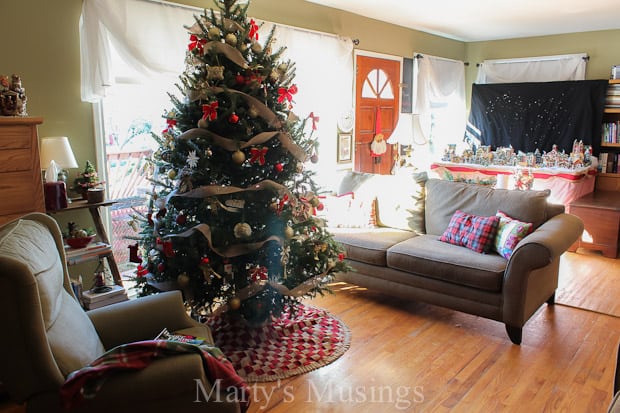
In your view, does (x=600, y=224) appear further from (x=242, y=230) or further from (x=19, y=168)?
(x=19, y=168)

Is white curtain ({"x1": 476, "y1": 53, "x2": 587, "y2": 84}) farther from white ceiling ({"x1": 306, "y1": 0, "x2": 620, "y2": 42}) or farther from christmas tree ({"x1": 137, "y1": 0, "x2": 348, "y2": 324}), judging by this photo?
christmas tree ({"x1": 137, "y1": 0, "x2": 348, "y2": 324})

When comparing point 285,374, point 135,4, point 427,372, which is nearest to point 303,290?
point 285,374

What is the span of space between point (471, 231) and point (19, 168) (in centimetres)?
278

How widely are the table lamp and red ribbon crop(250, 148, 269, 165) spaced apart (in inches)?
45.1

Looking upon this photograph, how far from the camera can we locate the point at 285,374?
2623 mm

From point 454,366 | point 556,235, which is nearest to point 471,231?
point 556,235

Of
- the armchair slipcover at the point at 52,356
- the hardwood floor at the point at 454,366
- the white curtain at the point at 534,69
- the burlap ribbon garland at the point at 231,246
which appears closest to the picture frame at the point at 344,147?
the hardwood floor at the point at 454,366

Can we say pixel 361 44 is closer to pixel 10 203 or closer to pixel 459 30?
pixel 459 30

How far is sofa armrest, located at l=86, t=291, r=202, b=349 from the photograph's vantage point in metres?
2.04

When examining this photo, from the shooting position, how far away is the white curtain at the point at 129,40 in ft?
10.1

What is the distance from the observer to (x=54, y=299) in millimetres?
1723

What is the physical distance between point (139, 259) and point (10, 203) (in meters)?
0.70

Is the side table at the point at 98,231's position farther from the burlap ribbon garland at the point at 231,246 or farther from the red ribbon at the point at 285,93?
the red ribbon at the point at 285,93

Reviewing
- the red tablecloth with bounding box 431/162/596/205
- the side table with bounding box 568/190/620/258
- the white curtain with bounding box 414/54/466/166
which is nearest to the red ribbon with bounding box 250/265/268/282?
the red tablecloth with bounding box 431/162/596/205
